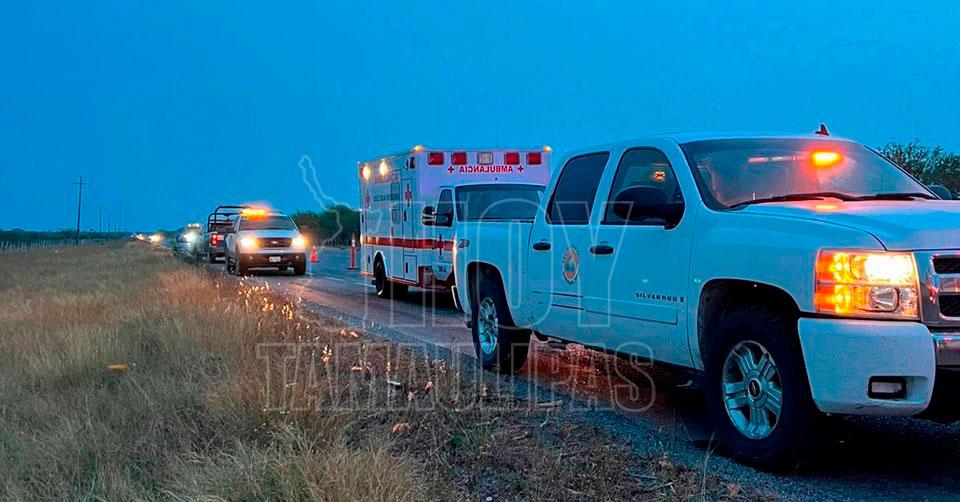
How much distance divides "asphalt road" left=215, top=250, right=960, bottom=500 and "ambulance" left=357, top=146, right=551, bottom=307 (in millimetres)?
3629

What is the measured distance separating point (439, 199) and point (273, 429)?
9275 mm

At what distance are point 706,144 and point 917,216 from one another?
5.88 feet

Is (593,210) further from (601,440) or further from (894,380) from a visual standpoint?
(894,380)

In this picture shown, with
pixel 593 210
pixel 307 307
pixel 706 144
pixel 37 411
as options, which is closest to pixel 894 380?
pixel 706 144

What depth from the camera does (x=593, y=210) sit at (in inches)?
270

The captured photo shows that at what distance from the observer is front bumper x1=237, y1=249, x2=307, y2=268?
26250 millimetres

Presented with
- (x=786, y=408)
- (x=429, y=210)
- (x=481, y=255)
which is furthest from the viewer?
(x=429, y=210)

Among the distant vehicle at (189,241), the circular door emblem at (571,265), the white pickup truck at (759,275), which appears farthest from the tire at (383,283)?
the distant vehicle at (189,241)

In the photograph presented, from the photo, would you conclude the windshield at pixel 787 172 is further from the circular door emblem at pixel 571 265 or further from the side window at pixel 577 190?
the circular door emblem at pixel 571 265

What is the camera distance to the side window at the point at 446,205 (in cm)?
1423

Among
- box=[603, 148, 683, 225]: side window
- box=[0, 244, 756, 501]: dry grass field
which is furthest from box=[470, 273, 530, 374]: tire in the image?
box=[603, 148, 683, 225]: side window

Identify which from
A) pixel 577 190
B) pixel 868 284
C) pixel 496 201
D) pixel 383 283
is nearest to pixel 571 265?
pixel 577 190

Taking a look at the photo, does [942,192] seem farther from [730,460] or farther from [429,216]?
[429,216]

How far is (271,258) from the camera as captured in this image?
26438 millimetres
